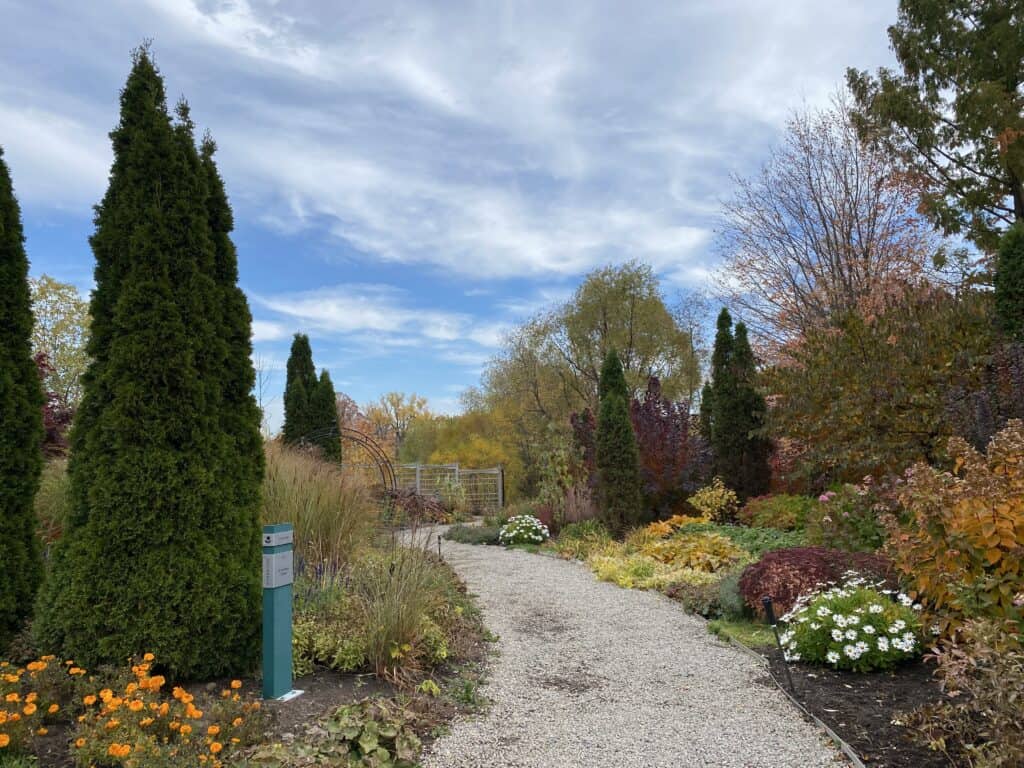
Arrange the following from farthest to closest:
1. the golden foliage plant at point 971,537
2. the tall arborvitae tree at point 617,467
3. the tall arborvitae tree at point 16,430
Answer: the tall arborvitae tree at point 617,467 → the tall arborvitae tree at point 16,430 → the golden foliage plant at point 971,537

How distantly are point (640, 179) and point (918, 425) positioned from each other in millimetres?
4432

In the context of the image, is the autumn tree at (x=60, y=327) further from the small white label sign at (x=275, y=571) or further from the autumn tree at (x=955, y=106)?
the autumn tree at (x=955, y=106)

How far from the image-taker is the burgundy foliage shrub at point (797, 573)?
506 cm

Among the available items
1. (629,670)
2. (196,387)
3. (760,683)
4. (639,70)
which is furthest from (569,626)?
(639,70)

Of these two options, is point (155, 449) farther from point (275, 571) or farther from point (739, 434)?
point (739, 434)

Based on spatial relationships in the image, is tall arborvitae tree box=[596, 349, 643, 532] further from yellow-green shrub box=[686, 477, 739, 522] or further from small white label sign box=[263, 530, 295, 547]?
small white label sign box=[263, 530, 295, 547]

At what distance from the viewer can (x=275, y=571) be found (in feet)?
11.7

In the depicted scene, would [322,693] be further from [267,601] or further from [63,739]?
[63,739]

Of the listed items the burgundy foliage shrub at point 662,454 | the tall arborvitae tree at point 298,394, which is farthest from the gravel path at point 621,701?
the tall arborvitae tree at point 298,394

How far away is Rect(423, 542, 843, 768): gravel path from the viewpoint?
3.03 m

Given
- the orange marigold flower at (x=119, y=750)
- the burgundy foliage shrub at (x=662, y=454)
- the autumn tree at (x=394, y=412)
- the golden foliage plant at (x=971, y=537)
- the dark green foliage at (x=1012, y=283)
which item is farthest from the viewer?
the autumn tree at (x=394, y=412)

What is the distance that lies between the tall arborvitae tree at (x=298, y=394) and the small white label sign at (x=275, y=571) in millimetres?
10910

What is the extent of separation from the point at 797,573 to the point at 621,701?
7.07ft

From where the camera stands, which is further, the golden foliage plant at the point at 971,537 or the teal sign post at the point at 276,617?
the teal sign post at the point at 276,617
